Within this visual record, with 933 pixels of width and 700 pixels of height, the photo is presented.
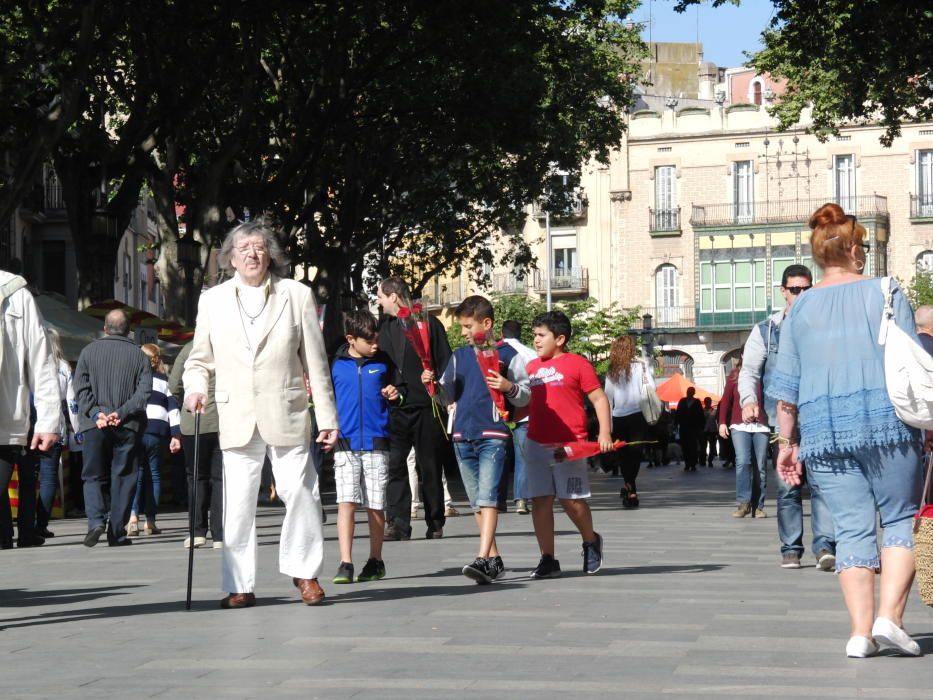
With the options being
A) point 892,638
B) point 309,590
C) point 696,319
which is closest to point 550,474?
point 309,590

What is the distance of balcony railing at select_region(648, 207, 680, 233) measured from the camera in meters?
78.2

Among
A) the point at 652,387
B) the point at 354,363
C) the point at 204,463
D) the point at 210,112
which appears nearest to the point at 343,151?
the point at 210,112

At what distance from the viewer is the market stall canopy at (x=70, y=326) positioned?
68.9 feet

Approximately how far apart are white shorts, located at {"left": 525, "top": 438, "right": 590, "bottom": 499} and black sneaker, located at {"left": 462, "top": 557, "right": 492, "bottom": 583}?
25.7 inches

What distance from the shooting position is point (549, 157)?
35.6 metres

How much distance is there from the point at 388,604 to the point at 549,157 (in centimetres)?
2653

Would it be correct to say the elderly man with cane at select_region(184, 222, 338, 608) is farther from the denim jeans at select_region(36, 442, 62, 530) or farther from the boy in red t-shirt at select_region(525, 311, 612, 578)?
the denim jeans at select_region(36, 442, 62, 530)

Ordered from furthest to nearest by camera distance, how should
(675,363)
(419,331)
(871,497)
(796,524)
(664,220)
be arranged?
(664,220) → (675,363) → (419,331) → (796,524) → (871,497)

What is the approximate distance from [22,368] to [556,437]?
3.45m

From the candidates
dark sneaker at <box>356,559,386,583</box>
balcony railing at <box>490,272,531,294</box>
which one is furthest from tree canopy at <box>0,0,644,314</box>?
balcony railing at <box>490,272,531,294</box>

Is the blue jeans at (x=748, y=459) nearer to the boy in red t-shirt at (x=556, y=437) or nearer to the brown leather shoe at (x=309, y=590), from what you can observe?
the boy in red t-shirt at (x=556, y=437)

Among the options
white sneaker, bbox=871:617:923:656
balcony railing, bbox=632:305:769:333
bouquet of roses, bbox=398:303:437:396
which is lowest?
white sneaker, bbox=871:617:923:656

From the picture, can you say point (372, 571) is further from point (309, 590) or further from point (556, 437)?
point (309, 590)

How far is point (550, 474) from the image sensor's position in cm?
1106
